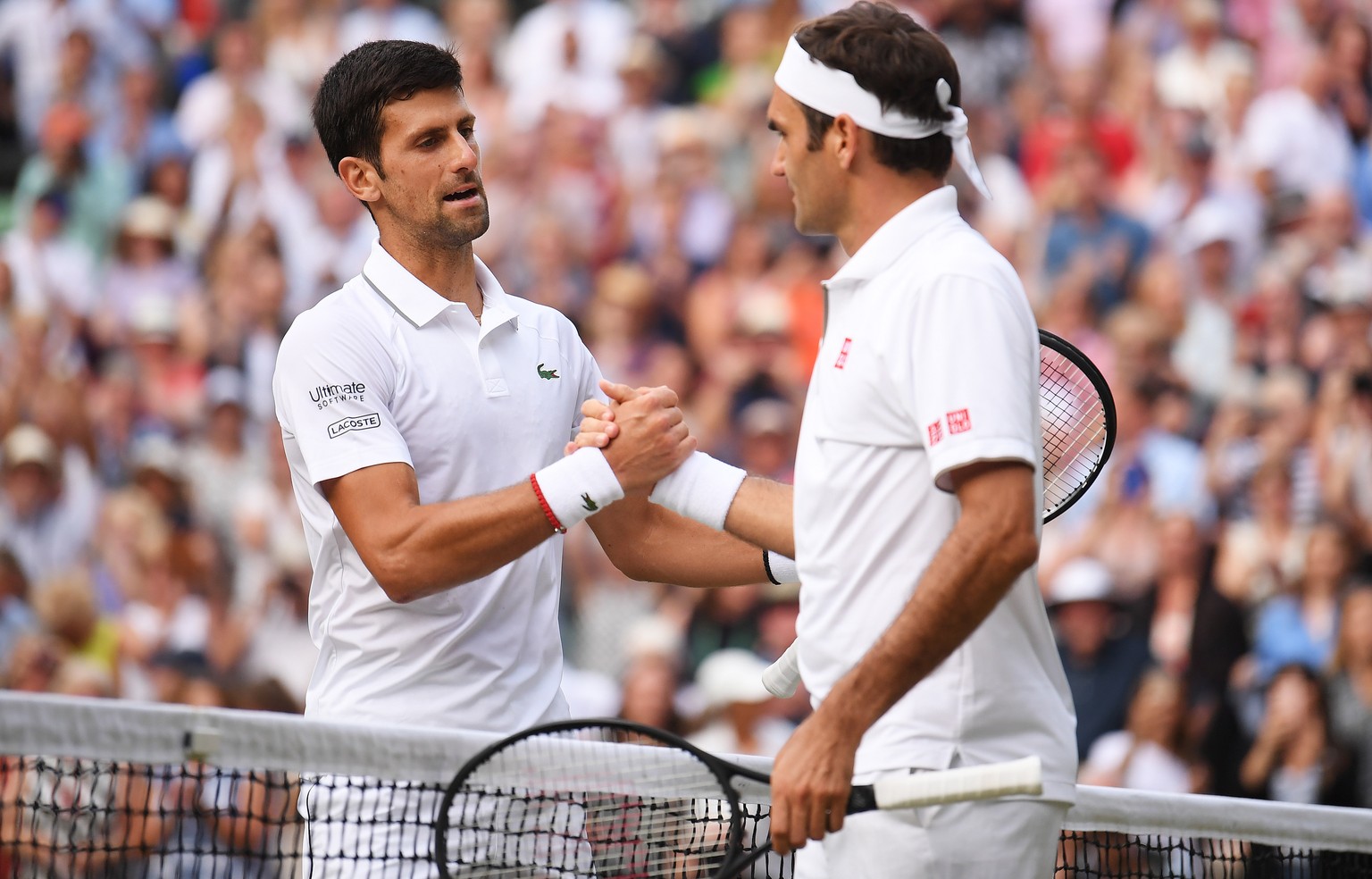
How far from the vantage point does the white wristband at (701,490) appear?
12.1 ft

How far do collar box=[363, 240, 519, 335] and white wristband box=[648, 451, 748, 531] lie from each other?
0.49 m

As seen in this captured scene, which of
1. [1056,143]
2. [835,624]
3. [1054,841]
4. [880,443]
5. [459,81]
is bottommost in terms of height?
[1054,841]

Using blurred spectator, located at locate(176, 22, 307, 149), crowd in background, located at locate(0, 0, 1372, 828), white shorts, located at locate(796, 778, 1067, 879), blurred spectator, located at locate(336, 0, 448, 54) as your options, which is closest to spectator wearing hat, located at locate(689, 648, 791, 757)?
crowd in background, located at locate(0, 0, 1372, 828)

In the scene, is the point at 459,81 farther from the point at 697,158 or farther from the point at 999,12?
the point at 999,12

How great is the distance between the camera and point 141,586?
29.1ft

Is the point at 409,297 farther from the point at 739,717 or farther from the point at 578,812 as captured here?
the point at 739,717

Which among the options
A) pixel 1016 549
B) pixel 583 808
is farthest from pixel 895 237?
pixel 583 808

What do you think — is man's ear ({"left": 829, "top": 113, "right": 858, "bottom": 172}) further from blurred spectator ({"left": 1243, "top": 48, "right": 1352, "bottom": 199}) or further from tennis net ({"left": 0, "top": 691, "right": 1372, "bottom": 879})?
blurred spectator ({"left": 1243, "top": 48, "right": 1352, "bottom": 199})

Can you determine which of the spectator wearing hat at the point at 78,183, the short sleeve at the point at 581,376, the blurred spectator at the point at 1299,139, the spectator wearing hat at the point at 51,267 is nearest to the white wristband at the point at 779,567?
the short sleeve at the point at 581,376

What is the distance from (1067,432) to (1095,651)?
3.76 metres

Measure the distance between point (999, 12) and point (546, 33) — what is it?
9.01 ft

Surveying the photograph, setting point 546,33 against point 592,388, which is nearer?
point 592,388

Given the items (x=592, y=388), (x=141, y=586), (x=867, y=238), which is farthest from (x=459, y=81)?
(x=141, y=586)

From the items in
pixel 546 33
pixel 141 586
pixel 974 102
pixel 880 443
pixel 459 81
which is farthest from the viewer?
pixel 546 33
